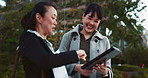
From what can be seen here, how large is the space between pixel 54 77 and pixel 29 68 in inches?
6.3

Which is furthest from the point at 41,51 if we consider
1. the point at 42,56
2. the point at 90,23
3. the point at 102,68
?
the point at 90,23

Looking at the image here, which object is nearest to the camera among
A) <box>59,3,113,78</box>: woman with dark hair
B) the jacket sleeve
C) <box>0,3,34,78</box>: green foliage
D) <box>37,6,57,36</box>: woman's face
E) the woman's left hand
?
the jacket sleeve

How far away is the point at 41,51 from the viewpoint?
4.04 ft

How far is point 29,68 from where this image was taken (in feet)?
4.33

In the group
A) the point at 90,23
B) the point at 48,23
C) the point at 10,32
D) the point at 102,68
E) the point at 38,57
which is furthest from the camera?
the point at 10,32

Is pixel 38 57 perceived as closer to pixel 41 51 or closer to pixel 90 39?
pixel 41 51

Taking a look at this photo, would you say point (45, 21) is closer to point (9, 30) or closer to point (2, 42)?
point (9, 30)

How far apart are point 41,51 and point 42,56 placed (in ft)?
0.10

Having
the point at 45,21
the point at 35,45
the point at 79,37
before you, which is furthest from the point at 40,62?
the point at 79,37

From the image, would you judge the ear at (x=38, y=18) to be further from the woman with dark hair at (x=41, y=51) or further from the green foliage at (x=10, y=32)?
the green foliage at (x=10, y=32)

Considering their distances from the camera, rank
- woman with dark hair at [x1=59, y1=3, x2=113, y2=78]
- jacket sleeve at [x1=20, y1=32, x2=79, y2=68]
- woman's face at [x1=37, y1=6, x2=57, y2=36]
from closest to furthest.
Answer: jacket sleeve at [x1=20, y1=32, x2=79, y2=68] → woman's face at [x1=37, y1=6, x2=57, y2=36] → woman with dark hair at [x1=59, y1=3, x2=113, y2=78]

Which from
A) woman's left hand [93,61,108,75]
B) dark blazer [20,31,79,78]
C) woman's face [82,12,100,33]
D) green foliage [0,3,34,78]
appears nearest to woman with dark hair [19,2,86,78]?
dark blazer [20,31,79,78]

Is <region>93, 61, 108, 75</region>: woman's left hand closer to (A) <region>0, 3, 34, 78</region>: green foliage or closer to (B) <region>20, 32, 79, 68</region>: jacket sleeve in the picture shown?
(B) <region>20, 32, 79, 68</region>: jacket sleeve

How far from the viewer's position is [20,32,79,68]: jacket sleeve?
3.99ft
